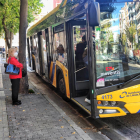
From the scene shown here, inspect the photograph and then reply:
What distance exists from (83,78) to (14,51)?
2144mm

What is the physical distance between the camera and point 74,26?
5.90m

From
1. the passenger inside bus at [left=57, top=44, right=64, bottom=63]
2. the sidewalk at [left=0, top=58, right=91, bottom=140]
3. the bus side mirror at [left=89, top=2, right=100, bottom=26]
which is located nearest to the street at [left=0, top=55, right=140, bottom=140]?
the sidewalk at [left=0, top=58, right=91, bottom=140]

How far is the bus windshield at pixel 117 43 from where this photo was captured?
14.2 feet

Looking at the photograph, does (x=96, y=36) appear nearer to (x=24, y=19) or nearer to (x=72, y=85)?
(x=72, y=85)

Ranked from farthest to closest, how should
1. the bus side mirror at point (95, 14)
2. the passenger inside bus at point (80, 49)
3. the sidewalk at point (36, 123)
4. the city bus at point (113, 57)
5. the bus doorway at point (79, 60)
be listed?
the passenger inside bus at point (80, 49), the bus doorway at point (79, 60), the city bus at point (113, 57), the sidewalk at point (36, 123), the bus side mirror at point (95, 14)

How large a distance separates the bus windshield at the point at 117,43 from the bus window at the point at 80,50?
159 centimetres

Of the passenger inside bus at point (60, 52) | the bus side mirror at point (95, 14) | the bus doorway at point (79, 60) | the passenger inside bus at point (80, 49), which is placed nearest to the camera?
the bus side mirror at point (95, 14)

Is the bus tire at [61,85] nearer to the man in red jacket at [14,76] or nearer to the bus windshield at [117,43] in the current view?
the man in red jacket at [14,76]

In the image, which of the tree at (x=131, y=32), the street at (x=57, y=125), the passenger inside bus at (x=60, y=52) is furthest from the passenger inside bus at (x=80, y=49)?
the tree at (x=131, y=32)

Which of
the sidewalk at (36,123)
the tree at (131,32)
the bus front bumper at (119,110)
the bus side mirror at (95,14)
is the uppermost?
the bus side mirror at (95,14)

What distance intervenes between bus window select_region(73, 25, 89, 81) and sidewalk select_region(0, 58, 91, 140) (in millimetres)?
1237

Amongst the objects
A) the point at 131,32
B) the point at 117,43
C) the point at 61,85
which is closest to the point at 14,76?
the point at 61,85

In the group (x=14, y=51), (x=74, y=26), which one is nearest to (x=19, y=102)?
(x=14, y=51)

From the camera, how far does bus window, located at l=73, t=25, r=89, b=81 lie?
595cm
